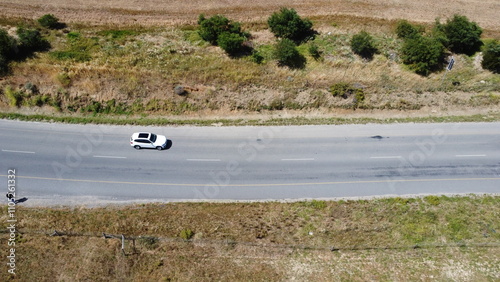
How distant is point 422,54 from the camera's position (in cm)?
3878

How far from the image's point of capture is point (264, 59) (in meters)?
40.6

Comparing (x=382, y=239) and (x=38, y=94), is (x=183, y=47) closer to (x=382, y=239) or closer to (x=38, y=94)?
(x=38, y=94)

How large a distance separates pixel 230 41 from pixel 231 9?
911cm

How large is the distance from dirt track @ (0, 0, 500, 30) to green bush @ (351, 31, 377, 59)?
6.05 m

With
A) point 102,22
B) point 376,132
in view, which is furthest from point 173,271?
point 102,22

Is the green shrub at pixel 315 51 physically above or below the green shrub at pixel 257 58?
above

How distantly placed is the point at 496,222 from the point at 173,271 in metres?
26.2

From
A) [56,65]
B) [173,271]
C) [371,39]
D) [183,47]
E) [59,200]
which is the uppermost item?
[371,39]

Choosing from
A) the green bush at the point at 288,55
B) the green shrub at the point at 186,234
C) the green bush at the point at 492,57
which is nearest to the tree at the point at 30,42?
the green bush at the point at 288,55

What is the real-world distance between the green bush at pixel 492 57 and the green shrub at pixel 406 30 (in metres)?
7.61

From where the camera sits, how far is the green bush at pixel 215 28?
133 feet

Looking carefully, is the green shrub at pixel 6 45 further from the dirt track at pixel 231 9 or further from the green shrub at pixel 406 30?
the green shrub at pixel 406 30

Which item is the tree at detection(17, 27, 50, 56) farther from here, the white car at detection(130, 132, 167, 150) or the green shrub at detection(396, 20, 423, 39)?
the green shrub at detection(396, 20, 423, 39)

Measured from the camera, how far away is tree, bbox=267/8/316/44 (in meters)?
41.1
